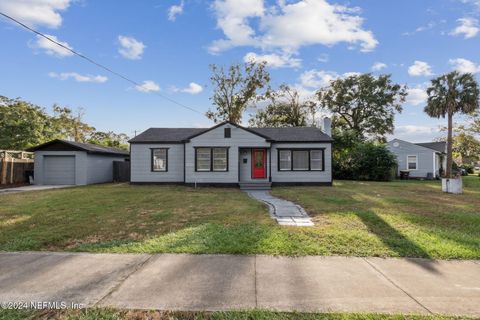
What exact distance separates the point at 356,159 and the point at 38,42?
2140 centimetres

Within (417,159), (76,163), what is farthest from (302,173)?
(417,159)

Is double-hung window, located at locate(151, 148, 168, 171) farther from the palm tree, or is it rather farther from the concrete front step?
the palm tree

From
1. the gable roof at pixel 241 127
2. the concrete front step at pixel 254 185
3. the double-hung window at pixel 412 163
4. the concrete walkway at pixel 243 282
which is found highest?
the gable roof at pixel 241 127

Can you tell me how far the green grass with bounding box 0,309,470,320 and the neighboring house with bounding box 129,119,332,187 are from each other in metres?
12.9

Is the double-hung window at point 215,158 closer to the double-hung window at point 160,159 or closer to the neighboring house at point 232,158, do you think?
the neighboring house at point 232,158

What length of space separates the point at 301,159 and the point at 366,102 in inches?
887

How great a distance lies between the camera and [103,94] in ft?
68.5

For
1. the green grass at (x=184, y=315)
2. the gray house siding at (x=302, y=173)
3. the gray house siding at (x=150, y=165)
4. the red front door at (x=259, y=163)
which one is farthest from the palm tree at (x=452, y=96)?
the green grass at (x=184, y=315)

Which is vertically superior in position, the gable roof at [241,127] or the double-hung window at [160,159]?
the gable roof at [241,127]

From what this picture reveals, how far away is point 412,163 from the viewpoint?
2527cm

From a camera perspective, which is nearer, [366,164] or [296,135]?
[296,135]

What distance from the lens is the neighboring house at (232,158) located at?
52.6ft

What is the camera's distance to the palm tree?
1952 centimetres

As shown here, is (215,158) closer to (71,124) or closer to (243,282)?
(243,282)
